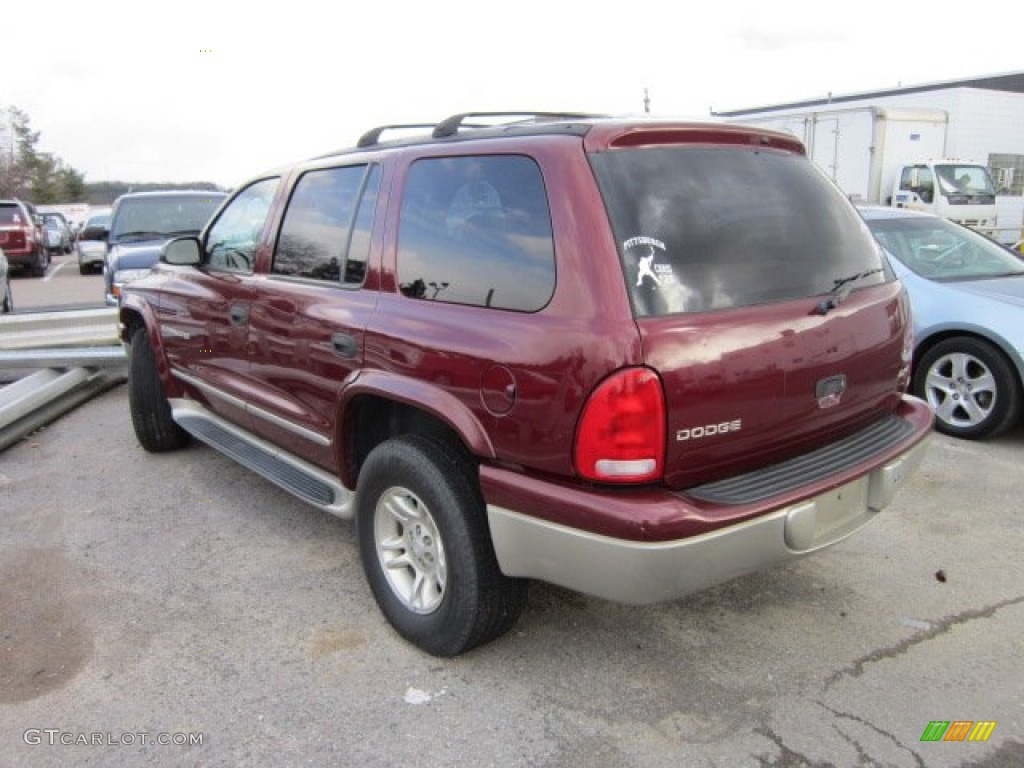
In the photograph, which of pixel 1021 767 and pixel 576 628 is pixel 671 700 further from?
pixel 1021 767

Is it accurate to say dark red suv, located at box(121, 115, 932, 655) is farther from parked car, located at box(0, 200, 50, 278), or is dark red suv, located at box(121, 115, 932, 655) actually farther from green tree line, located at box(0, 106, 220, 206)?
green tree line, located at box(0, 106, 220, 206)

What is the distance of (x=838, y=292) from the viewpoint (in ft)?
9.39

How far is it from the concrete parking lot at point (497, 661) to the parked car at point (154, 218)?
624cm

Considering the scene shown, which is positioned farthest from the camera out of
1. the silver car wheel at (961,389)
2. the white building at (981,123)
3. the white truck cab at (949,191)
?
the white building at (981,123)

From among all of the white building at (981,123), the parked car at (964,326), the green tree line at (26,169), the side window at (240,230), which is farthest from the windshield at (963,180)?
the green tree line at (26,169)

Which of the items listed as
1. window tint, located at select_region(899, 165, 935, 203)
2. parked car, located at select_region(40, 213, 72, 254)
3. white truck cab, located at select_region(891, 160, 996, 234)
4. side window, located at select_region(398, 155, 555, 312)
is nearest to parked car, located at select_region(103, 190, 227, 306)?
side window, located at select_region(398, 155, 555, 312)

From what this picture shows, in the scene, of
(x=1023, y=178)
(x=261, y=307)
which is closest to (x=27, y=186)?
(x=1023, y=178)

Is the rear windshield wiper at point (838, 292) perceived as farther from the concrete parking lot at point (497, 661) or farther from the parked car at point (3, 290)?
the parked car at point (3, 290)

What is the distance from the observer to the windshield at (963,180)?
53.8ft

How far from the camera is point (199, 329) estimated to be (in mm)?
4430

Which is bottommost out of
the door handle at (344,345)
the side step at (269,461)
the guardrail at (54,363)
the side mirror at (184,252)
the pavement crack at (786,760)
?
the pavement crack at (786,760)

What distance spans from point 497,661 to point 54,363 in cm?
537

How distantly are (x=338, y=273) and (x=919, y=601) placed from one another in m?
2.72

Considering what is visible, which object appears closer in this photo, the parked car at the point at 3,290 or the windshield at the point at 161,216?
the windshield at the point at 161,216
